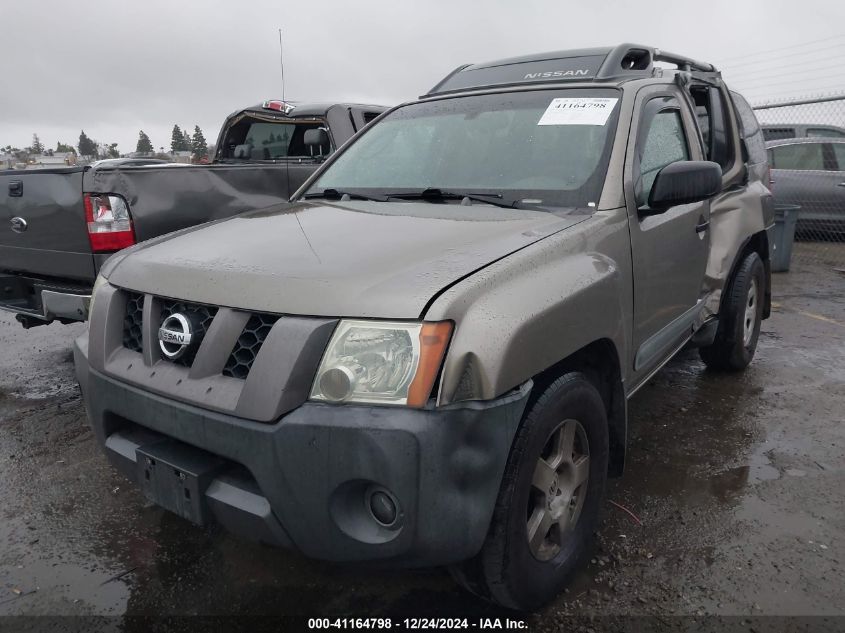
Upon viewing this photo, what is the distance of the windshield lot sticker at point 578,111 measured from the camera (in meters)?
2.73

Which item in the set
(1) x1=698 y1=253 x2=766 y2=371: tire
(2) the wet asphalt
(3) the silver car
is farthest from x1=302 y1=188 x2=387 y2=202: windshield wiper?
(3) the silver car

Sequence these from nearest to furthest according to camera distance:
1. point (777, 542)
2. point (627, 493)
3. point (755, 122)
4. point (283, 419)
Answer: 1. point (283, 419)
2. point (777, 542)
3. point (627, 493)
4. point (755, 122)

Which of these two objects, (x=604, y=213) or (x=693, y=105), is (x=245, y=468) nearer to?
(x=604, y=213)

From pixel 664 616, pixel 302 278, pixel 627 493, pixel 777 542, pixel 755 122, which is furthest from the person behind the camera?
pixel 755 122

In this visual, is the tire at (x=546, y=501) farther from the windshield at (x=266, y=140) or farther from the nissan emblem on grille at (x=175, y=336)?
the windshield at (x=266, y=140)

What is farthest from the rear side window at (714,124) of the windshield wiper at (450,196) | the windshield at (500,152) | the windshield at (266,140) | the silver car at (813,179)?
the silver car at (813,179)

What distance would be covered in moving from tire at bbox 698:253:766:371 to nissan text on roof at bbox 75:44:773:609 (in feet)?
3.30

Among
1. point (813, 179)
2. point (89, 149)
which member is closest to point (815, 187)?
point (813, 179)

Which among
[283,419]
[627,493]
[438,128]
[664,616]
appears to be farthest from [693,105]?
[283,419]

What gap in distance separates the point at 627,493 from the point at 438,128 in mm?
1891

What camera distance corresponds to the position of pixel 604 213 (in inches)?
95.7

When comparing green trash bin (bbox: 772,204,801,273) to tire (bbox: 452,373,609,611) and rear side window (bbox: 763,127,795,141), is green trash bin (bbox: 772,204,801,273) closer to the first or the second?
rear side window (bbox: 763,127,795,141)

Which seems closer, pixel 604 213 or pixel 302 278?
pixel 302 278

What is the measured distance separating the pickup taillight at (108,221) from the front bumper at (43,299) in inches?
12.7
